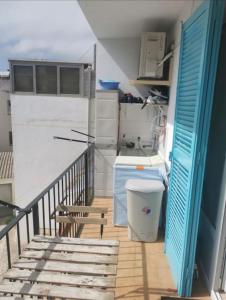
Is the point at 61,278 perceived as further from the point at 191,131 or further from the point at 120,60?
the point at 120,60

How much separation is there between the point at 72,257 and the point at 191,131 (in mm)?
1188

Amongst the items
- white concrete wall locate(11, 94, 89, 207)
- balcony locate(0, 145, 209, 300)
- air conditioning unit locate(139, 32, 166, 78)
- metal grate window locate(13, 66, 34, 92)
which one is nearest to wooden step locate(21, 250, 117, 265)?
balcony locate(0, 145, 209, 300)

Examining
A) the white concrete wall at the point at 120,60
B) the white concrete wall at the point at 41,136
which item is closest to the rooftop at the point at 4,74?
the white concrete wall at the point at 41,136

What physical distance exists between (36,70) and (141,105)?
345cm

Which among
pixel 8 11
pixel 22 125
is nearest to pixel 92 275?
pixel 8 11

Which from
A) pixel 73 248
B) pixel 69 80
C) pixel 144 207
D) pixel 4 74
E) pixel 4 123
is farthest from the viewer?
pixel 4 123

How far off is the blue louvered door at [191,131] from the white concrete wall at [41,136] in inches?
147

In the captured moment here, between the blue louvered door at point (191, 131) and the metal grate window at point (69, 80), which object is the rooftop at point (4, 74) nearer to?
the metal grate window at point (69, 80)

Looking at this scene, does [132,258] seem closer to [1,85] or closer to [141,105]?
[141,105]

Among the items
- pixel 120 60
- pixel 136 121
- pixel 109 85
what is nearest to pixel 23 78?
pixel 120 60

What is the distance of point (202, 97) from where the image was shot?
153 centimetres

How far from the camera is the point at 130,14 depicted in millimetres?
2494

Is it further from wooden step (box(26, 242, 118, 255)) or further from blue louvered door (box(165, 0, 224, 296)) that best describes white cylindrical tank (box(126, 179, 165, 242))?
wooden step (box(26, 242, 118, 255))

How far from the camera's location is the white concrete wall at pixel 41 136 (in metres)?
5.54
